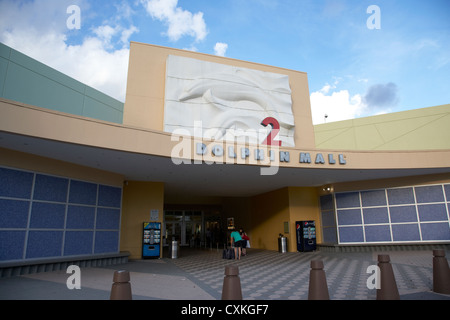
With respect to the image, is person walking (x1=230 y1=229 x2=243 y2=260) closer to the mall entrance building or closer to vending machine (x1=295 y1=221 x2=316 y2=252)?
the mall entrance building

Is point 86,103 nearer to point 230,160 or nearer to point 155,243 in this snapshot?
point 155,243

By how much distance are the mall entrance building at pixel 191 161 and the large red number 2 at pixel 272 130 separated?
6cm

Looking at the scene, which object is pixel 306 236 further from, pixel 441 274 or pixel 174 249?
pixel 441 274

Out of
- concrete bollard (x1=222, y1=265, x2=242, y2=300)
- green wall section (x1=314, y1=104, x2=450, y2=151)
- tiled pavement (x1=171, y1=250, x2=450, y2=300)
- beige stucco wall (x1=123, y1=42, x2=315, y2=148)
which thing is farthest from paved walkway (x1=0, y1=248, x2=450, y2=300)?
green wall section (x1=314, y1=104, x2=450, y2=151)

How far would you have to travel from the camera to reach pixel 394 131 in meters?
22.3

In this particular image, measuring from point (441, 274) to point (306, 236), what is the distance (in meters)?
10.8

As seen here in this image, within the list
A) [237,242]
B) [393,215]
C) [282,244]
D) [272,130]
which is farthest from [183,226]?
[393,215]

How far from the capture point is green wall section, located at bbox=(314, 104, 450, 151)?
20.7 meters

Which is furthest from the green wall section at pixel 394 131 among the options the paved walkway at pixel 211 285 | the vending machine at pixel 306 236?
the paved walkway at pixel 211 285

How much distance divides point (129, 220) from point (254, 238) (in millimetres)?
Result: 10028

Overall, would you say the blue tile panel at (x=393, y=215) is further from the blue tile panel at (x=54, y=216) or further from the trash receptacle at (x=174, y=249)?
the blue tile panel at (x=54, y=216)

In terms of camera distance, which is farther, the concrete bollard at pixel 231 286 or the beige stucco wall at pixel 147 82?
the beige stucco wall at pixel 147 82

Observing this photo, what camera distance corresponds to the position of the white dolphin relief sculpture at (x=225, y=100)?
15.1m

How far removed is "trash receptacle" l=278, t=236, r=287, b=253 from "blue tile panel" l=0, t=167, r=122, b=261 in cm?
879
